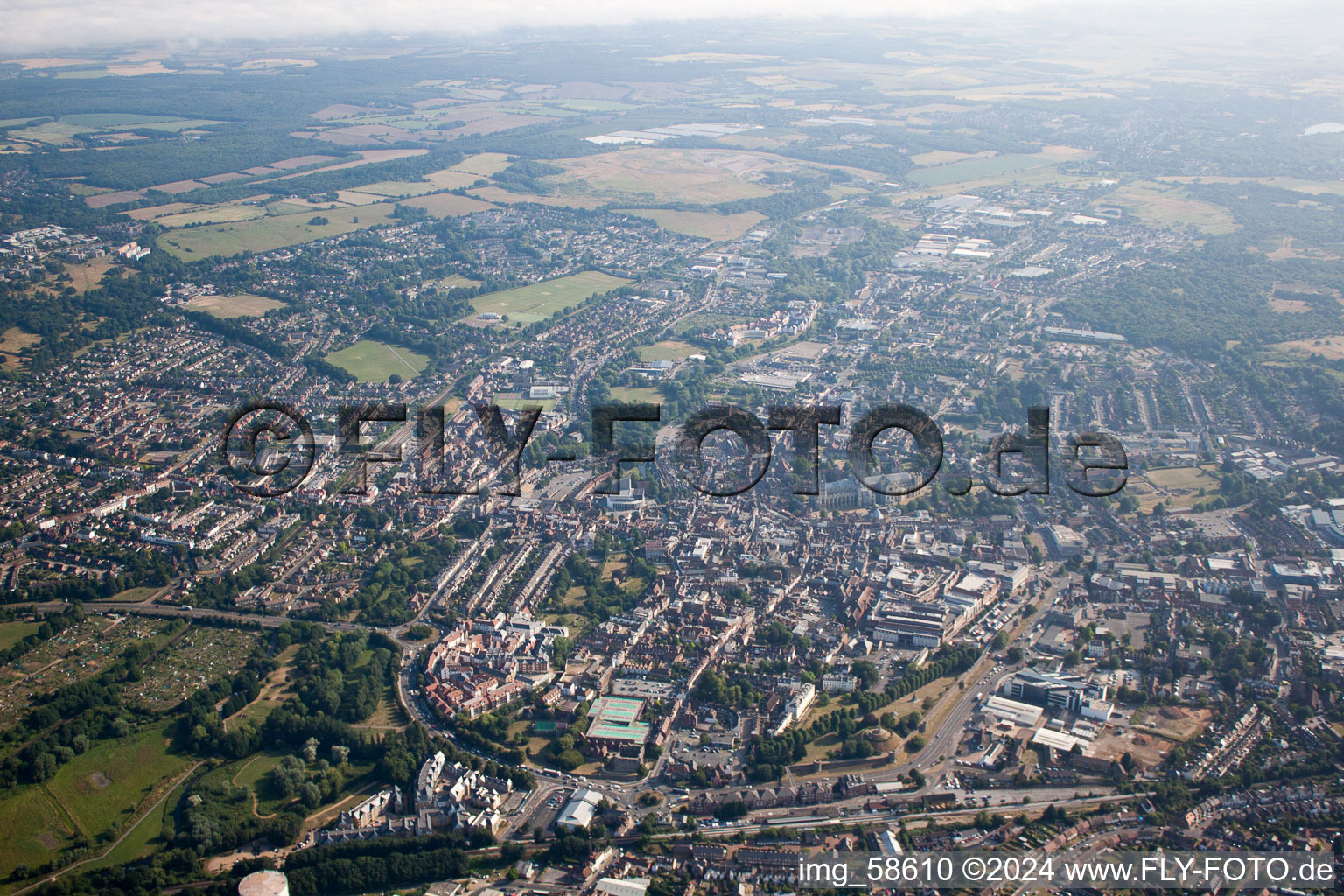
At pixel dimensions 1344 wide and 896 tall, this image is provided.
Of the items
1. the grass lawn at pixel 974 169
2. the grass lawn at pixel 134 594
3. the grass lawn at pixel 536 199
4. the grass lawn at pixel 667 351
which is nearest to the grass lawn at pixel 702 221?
the grass lawn at pixel 536 199

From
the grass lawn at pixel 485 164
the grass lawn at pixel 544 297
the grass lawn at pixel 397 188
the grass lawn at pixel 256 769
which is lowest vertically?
the grass lawn at pixel 256 769

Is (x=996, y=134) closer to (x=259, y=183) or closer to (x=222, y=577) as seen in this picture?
(x=259, y=183)

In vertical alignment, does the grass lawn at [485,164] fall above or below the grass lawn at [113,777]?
above

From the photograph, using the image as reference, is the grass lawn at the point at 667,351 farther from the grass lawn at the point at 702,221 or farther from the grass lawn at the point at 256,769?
the grass lawn at the point at 256,769

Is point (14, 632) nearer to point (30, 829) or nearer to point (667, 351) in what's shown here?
point (30, 829)

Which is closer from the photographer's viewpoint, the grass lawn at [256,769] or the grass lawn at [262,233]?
the grass lawn at [256,769]

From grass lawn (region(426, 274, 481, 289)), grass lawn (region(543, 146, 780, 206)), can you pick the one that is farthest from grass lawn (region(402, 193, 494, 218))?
grass lawn (region(426, 274, 481, 289))

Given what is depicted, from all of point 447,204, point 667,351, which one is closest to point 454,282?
point 667,351
